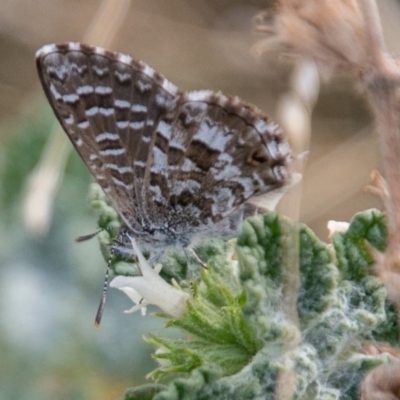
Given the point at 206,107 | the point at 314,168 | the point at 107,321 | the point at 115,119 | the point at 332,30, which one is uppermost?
the point at 332,30

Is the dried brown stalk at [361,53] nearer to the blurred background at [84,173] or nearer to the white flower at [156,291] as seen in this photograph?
the blurred background at [84,173]

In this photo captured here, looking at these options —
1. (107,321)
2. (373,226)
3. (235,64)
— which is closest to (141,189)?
(373,226)

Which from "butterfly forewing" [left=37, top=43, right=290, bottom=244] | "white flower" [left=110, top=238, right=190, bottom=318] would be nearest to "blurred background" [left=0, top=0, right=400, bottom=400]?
"butterfly forewing" [left=37, top=43, right=290, bottom=244]

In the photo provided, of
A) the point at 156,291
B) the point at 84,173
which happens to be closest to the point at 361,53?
the point at 156,291

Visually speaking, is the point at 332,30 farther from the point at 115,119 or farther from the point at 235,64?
the point at 235,64

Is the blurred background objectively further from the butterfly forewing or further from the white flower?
the white flower

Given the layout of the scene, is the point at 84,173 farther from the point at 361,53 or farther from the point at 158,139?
the point at 361,53
